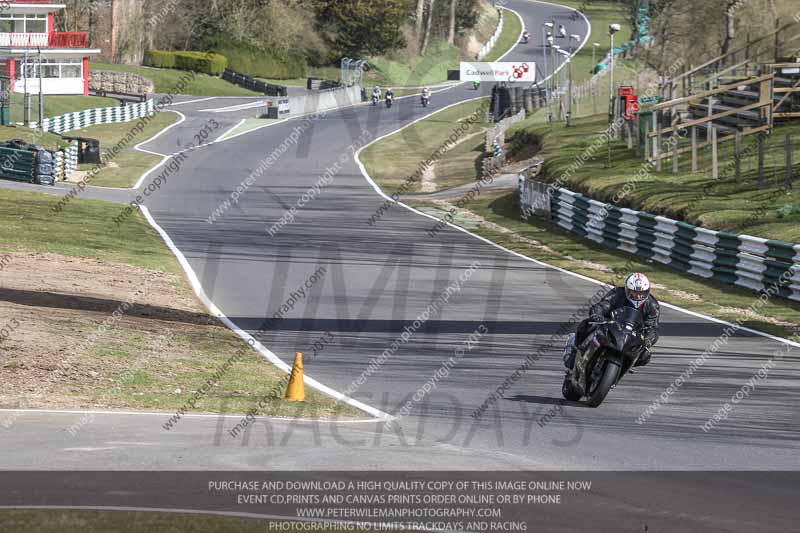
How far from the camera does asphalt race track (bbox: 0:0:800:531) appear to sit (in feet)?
31.5

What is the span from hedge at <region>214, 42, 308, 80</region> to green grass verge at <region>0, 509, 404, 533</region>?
93143 mm

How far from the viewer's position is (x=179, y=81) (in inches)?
3430

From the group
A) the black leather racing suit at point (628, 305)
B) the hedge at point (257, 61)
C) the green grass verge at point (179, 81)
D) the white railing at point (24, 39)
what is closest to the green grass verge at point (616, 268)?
the black leather racing suit at point (628, 305)

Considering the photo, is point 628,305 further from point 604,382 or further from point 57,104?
point 57,104

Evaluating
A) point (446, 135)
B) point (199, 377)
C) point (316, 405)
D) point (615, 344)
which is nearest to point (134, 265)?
point (199, 377)

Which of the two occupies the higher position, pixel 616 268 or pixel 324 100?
pixel 324 100

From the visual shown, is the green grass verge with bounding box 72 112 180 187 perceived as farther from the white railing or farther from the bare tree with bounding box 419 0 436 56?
the bare tree with bounding box 419 0 436 56

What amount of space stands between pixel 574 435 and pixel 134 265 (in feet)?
51.7

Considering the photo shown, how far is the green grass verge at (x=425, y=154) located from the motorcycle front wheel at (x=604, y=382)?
3495 centimetres

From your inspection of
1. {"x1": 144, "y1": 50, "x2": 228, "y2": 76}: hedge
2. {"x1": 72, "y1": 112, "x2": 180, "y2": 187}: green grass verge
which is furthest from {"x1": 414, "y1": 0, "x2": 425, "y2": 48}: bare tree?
{"x1": 72, "y1": 112, "x2": 180, "y2": 187}: green grass verge

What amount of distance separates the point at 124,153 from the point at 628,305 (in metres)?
45.6

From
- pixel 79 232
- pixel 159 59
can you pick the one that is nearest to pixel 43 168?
pixel 79 232

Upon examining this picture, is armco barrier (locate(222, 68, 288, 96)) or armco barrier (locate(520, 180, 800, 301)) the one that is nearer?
armco barrier (locate(520, 180, 800, 301))

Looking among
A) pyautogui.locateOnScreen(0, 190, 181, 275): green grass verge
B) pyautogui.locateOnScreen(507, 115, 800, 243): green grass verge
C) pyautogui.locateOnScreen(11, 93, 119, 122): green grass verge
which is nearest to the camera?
pyautogui.locateOnScreen(0, 190, 181, 275): green grass verge
